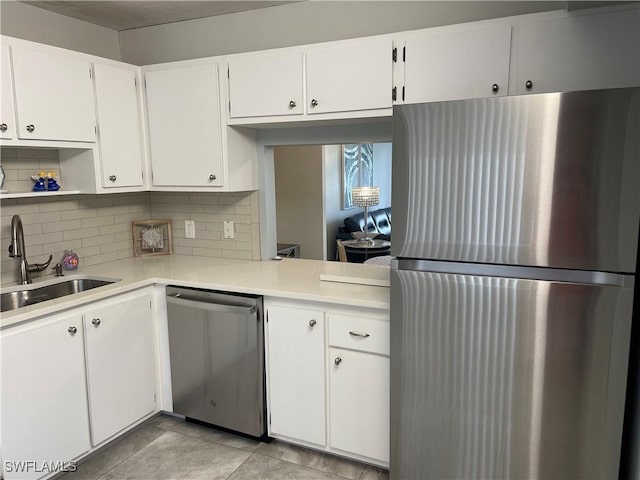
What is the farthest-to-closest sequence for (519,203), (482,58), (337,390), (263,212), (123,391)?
(263,212) → (123,391) → (337,390) → (482,58) → (519,203)

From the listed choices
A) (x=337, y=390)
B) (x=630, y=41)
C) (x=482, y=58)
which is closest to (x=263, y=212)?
(x=337, y=390)

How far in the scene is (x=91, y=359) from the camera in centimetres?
227

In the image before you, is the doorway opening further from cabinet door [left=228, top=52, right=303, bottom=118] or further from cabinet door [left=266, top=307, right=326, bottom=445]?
cabinet door [left=266, top=307, right=326, bottom=445]

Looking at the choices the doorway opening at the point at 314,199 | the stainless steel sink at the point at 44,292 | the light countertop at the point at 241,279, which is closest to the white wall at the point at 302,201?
the doorway opening at the point at 314,199

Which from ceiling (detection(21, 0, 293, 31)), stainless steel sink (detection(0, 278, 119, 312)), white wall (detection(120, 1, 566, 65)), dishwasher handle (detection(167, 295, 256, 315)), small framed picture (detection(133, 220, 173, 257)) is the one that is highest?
ceiling (detection(21, 0, 293, 31))

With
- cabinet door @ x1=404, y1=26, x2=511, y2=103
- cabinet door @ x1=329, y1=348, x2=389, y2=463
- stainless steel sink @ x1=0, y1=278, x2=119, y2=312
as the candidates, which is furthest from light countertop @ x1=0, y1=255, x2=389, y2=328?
cabinet door @ x1=404, y1=26, x2=511, y2=103

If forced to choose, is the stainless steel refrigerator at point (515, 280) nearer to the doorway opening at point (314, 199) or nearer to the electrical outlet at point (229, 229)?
the electrical outlet at point (229, 229)

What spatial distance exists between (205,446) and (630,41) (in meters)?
2.70

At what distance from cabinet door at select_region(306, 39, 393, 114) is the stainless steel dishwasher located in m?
1.05

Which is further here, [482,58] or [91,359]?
[91,359]

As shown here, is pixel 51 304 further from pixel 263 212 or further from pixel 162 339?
pixel 263 212

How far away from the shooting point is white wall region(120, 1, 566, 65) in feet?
7.68

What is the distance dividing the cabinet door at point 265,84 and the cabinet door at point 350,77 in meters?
0.08

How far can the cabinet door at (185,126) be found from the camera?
8.78ft
